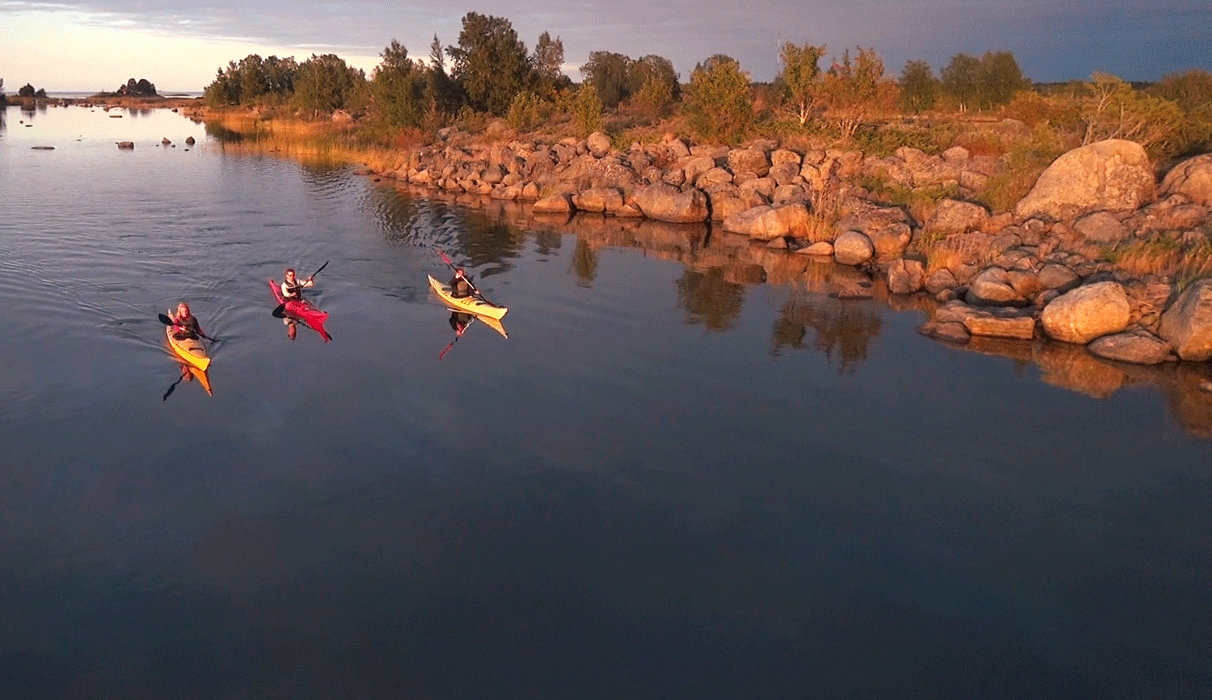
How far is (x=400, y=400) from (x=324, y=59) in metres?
73.9

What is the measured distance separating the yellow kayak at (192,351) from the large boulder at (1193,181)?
78.9ft

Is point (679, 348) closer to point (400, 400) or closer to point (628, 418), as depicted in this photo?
point (628, 418)

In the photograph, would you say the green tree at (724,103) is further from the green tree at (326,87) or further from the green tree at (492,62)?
the green tree at (326,87)

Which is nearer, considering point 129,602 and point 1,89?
point 129,602

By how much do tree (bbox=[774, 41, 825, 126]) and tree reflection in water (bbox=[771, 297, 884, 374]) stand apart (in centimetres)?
1894

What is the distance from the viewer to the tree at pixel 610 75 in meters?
57.0

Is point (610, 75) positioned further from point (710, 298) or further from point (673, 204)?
point (710, 298)

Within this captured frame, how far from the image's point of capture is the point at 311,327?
18516mm

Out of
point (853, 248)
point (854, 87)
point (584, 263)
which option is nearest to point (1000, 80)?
point (854, 87)

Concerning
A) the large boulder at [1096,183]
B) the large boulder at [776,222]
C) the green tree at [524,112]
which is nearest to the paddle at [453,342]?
the large boulder at [776,222]

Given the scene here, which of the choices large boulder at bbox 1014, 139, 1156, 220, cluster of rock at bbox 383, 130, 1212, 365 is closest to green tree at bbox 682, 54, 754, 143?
cluster of rock at bbox 383, 130, 1212, 365

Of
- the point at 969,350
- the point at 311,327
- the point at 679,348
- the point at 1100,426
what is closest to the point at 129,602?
the point at 311,327

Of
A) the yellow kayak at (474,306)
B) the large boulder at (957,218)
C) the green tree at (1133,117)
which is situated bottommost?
the yellow kayak at (474,306)

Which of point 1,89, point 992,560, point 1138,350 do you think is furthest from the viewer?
point 1,89
